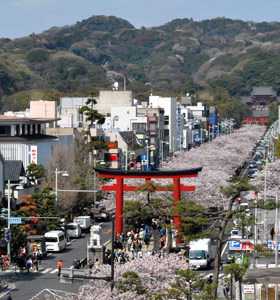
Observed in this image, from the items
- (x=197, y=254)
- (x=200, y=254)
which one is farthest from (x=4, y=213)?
(x=200, y=254)

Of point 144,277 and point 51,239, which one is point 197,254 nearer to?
point 51,239

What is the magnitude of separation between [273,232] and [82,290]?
24.7m

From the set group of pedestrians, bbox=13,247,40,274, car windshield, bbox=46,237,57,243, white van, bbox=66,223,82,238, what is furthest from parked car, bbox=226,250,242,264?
white van, bbox=66,223,82,238

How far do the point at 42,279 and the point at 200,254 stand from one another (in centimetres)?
856

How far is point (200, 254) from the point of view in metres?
46.4

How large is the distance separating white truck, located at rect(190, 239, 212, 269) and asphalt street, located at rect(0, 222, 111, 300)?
21.1ft

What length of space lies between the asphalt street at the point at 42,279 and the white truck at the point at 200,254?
6.42m

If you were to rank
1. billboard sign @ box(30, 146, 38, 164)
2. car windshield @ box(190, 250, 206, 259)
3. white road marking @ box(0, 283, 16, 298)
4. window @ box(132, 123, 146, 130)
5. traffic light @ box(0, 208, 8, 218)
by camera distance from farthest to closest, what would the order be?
1. window @ box(132, 123, 146, 130)
2. billboard sign @ box(30, 146, 38, 164)
3. traffic light @ box(0, 208, 8, 218)
4. car windshield @ box(190, 250, 206, 259)
5. white road marking @ box(0, 283, 16, 298)

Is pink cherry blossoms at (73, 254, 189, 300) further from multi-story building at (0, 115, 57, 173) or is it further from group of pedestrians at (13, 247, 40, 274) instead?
multi-story building at (0, 115, 57, 173)

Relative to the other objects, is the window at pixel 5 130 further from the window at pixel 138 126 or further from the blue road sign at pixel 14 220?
the window at pixel 138 126

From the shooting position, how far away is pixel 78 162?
86688mm

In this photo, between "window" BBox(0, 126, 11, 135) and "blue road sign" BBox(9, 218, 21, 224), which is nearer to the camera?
"blue road sign" BBox(9, 218, 21, 224)

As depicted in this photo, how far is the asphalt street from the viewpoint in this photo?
3938 cm

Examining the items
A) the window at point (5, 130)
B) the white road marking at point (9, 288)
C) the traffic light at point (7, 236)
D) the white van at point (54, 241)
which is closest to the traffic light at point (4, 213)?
the traffic light at point (7, 236)
